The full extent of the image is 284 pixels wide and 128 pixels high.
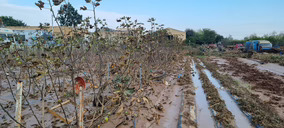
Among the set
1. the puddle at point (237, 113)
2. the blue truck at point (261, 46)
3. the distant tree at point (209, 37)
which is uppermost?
the distant tree at point (209, 37)

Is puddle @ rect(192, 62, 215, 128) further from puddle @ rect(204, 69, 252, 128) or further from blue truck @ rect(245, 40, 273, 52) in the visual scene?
blue truck @ rect(245, 40, 273, 52)

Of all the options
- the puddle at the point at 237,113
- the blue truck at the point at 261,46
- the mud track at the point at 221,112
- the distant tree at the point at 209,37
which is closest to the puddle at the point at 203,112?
the mud track at the point at 221,112

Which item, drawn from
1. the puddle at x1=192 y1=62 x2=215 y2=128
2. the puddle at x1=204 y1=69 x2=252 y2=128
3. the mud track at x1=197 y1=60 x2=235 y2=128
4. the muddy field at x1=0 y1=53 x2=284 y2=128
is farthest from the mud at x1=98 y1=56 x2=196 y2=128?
the puddle at x1=204 y1=69 x2=252 y2=128

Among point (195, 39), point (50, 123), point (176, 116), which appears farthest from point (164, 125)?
point (195, 39)

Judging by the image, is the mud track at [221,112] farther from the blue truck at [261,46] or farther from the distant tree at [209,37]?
the distant tree at [209,37]

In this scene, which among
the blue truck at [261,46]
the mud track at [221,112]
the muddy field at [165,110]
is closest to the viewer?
the muddy field at [165,110]

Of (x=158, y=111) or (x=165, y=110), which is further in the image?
(x=165, y=110)

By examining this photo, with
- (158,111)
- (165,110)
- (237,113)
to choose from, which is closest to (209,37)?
(237,113)

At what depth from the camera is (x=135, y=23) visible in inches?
194

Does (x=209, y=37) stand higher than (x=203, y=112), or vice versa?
(x=209, y=37)

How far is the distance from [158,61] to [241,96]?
3435 millimetres

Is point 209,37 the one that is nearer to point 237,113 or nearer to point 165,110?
point 237,113

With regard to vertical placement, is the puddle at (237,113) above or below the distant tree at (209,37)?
below

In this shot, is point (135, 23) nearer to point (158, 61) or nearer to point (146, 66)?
point (146, 66)
